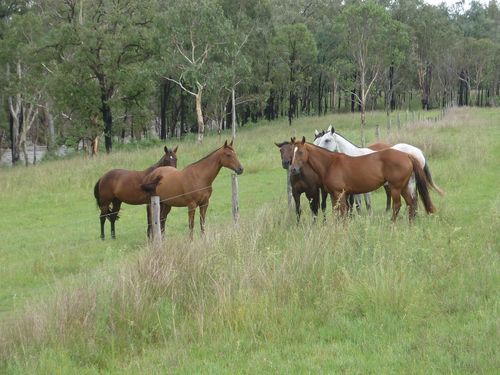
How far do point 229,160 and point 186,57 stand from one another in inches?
1011

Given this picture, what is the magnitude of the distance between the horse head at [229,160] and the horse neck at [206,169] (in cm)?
12

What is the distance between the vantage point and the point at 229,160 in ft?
36.5

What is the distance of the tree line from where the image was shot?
34.3 m

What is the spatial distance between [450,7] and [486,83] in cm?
2070

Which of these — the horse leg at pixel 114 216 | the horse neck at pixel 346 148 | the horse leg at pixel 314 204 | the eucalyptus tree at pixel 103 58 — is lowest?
the horse leg at pixel 114 216

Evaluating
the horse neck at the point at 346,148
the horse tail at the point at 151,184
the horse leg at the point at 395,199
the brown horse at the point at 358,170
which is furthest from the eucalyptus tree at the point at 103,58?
the horse leg at the point at 395,199

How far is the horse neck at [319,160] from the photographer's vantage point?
33.7 feet

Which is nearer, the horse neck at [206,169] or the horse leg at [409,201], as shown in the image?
the horse leg at [409,201]

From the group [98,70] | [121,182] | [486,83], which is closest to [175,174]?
[121,182]

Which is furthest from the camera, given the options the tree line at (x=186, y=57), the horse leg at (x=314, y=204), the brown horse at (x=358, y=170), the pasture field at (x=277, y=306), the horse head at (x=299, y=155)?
the tree line at (x=186, y=57)

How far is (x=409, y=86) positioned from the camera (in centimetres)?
7619

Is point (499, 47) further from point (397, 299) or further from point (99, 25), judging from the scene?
point (397, 299)

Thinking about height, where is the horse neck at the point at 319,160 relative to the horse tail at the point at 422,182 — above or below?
above

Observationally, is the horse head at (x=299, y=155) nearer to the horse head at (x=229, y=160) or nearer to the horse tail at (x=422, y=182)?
the horse head at (x=229, y=160)
